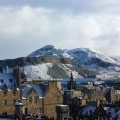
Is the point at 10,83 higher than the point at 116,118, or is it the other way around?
the point at 10,83

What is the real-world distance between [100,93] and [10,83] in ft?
137

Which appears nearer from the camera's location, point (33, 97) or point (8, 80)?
point (33, 97)

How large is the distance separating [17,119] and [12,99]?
53748 mm

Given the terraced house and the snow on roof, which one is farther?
the snow on roof

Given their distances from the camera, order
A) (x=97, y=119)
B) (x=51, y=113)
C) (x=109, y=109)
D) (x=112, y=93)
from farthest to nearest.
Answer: (x=112, y=93) → (x=51, y=113) → (x=109, y=109) → (x=97, y=119)

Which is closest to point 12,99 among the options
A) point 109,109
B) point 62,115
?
point 109,109

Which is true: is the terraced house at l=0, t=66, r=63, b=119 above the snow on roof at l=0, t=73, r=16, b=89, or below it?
below

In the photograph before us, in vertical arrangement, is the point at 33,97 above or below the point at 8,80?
below

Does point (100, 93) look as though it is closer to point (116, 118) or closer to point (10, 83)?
point (10, 83)

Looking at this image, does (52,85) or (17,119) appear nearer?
(17,119)

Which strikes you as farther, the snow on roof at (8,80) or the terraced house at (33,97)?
the snow on roof at (8,80)

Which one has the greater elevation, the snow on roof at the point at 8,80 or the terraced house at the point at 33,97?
the snow on roof at the point at 8,80

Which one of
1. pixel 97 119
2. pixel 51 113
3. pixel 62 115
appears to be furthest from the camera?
pixel 51 113

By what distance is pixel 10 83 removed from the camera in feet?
359
